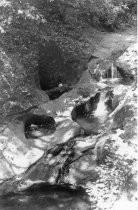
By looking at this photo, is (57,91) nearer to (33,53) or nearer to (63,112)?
(63,112)

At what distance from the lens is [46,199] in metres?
7.00

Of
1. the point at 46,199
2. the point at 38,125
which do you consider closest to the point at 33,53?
the point at 38,125

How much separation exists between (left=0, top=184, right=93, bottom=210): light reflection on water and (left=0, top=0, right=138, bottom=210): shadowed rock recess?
0.07 ft

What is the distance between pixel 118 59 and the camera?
11305 mm

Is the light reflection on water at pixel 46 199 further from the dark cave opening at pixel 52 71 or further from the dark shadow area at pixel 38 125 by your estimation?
the dark cave opening at pixel 52 71

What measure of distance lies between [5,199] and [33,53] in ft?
14.0

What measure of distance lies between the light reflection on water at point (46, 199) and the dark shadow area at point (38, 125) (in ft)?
6.77

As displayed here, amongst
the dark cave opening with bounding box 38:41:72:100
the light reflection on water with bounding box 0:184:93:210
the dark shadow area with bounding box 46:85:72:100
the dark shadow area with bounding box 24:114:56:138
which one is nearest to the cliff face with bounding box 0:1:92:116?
the dark cave opening with bounding box 38:41:72:100

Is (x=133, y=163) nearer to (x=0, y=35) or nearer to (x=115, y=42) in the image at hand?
(x=0, y=35)

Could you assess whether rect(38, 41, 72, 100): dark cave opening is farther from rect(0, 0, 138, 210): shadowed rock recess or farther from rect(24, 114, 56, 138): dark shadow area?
rect(24, 114, 56, 138): dark shadow area

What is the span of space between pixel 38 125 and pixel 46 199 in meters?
2.74

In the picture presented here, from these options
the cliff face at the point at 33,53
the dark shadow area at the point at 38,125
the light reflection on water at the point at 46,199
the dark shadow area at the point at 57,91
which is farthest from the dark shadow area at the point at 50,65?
the light reflection on water at the point at 46,199

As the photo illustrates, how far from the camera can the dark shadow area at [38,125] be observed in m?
8.95

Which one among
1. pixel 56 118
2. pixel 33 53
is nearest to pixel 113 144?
pixel 56 118
